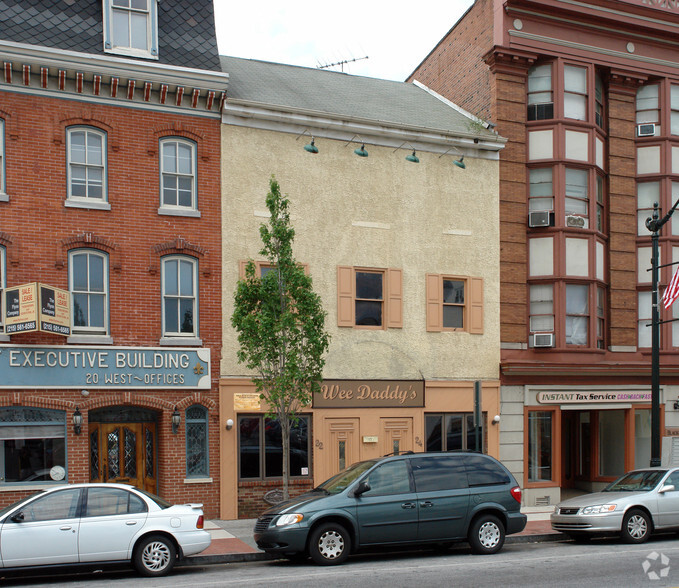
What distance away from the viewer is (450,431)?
69.8ft

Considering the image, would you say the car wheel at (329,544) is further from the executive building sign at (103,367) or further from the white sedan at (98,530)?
the executive building sign at (103,367)

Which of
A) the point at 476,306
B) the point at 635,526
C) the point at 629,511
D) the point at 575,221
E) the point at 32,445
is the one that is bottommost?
the point at 635,526

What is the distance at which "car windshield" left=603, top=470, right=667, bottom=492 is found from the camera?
15.9 m

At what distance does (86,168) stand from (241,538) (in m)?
8.48

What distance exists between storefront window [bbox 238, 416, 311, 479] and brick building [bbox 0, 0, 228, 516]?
700 millimetres

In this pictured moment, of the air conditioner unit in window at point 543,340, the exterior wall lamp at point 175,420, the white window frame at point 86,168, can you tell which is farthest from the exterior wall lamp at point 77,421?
the air conditioner unit in window at point 543,340

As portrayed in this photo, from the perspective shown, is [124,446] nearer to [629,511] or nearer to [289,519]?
[289,519]

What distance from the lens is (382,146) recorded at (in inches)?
830

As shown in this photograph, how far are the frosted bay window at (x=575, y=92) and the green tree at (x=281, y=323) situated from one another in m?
10.5

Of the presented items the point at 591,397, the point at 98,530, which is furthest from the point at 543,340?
the point at 98,530

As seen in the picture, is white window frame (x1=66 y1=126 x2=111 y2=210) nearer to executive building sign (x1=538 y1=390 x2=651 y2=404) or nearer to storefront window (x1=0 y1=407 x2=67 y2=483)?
storefront window (x1=0 y1=407 x2=67 y2=483)

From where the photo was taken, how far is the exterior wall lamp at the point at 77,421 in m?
17.3

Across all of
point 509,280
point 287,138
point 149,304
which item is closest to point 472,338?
point 509,280

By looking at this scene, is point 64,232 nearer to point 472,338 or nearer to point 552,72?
point 472,338
